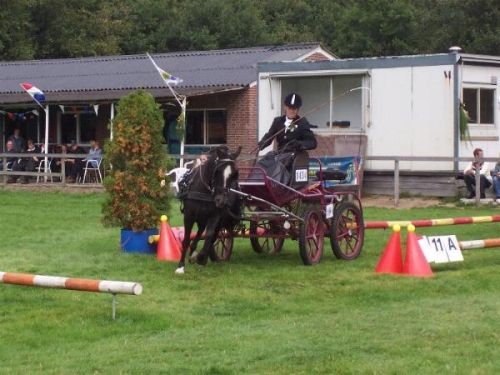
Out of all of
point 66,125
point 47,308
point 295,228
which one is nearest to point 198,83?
point 66,125

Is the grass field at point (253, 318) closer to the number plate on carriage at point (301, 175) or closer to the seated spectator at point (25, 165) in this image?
the number plate on carriage at point (301, 175)

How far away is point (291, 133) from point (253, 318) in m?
4.24

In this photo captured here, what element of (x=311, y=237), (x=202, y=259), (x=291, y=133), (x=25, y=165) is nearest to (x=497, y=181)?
(x=291, y=133)

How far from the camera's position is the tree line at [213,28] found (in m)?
48.6

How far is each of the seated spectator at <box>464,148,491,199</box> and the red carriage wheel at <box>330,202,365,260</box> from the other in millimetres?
9045

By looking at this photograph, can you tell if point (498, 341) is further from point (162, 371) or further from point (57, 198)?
point (57, 198)

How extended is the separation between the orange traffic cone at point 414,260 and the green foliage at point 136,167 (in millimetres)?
3907

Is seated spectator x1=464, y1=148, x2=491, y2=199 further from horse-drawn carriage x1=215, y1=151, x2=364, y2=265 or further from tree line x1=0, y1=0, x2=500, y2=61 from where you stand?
tree line x1=0, y1=0, x2=500, y2=61

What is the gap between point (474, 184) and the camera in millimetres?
22562

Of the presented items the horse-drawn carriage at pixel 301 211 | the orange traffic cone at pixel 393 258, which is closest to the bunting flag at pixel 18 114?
the horse-drawn carriage at pixel 301 211

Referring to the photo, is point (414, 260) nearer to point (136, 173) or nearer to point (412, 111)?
point (136, 173)

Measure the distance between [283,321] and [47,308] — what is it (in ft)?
7.87

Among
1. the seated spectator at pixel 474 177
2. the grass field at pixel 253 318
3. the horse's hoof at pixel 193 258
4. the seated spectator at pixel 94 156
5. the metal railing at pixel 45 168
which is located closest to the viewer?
the grass field at pixel 253 318

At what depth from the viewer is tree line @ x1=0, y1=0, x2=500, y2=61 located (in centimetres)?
4856
